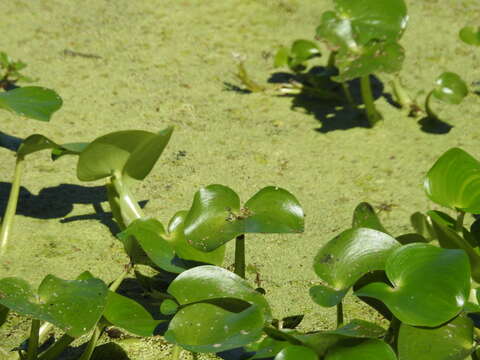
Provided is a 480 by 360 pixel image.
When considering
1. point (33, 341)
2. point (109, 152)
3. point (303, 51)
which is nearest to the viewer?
point (33, 341)

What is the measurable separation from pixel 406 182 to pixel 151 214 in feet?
1.88

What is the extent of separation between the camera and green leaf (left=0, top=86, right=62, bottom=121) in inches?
51.8

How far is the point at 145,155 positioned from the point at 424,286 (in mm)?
571

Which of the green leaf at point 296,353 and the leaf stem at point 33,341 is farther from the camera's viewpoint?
the leaf stem at point 33,341

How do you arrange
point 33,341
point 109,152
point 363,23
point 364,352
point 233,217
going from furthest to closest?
point 363,23, point 109,152, point 233,217, point 33,341, point 364,352

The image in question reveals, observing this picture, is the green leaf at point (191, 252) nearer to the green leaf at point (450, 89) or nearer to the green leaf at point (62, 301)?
the green leaf at point (62, 301)

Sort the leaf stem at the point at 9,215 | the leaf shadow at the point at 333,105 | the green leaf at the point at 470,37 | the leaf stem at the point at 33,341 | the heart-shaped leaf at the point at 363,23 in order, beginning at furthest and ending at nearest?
1. the green leaf at the point at 470,37
2. the leaf shadow at the point at 333,105
3. the heart-shaped leaf at the point at 363,23
4. the leaf stem at the point at 9,215
5. the leaf stem at the point at 33,341

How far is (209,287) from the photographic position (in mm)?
1060

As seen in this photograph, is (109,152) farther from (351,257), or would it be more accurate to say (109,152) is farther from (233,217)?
(351,257)

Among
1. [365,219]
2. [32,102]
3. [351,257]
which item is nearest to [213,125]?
[32,102]

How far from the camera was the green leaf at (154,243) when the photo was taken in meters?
1.14

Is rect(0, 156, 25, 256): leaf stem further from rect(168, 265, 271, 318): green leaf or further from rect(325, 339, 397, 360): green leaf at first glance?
rect(325, 339, 397, 360): green leaf

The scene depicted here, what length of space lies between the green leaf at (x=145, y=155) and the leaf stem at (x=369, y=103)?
757 mm

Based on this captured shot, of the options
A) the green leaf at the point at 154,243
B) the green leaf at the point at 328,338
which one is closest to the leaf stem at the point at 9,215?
the green leaf at the point at 154,243
